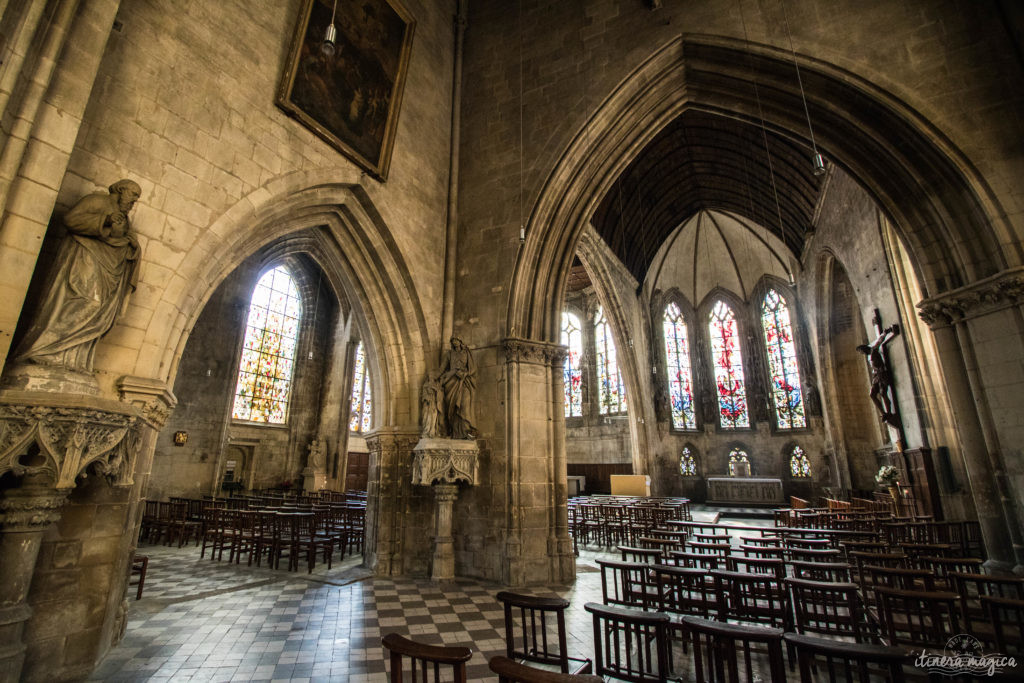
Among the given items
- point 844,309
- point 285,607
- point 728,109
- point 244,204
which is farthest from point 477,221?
point 844,309

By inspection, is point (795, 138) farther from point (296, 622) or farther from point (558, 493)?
point (296, 622)

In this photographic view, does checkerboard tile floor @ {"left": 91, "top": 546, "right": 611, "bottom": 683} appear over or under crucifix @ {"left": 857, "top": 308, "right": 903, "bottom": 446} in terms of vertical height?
under

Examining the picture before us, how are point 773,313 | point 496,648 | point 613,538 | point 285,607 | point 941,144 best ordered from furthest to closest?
1. point 773,313
2. point 613,538
3. point 941,144
4. point 285,607
5. point 496,648

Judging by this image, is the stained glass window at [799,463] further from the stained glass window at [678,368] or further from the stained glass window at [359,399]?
→ the stained glass window at [359,399]

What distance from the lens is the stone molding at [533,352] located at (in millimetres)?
7305

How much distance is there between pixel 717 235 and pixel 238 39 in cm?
1853

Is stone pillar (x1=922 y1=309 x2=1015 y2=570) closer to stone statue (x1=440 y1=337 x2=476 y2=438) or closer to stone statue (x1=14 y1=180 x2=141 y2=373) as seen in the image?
stone statue (x1=440 y1=337 x2=476 y2=438)

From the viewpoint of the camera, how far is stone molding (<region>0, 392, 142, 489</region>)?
276cm

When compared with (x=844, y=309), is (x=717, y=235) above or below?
above

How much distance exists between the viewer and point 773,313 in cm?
1967

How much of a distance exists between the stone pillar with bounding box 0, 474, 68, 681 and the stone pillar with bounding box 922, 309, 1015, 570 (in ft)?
28.2

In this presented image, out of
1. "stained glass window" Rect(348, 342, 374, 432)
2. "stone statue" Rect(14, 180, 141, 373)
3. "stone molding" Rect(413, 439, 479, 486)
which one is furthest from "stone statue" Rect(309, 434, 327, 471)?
"stone statue" Rect(14, 180, 141, 373)

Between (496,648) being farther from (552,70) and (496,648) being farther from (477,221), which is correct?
(552,70)

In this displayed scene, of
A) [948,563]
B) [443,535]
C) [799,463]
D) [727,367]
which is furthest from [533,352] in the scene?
[799,463]
